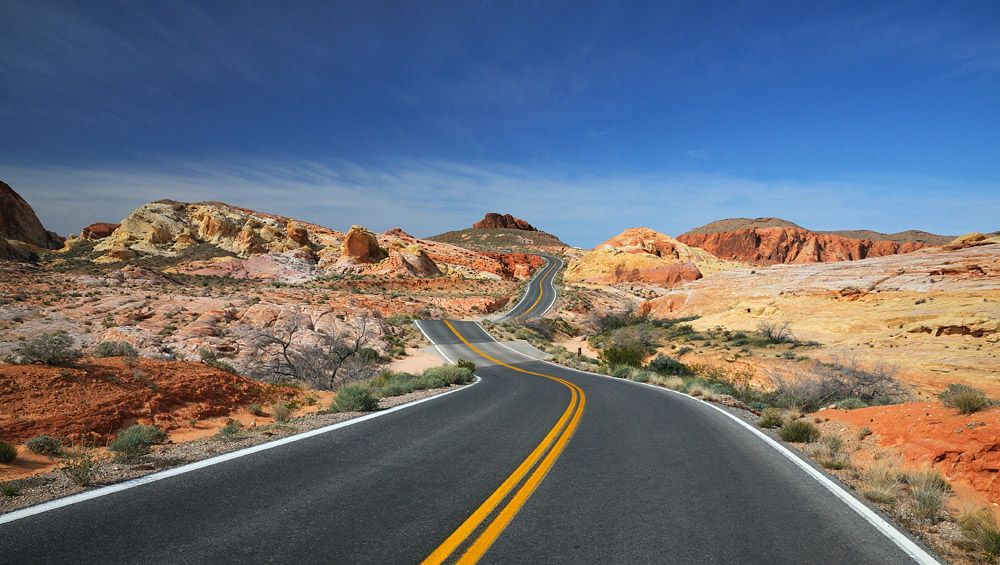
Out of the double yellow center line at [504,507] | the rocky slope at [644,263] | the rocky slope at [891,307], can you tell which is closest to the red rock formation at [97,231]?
the rocky slope at [644,263]

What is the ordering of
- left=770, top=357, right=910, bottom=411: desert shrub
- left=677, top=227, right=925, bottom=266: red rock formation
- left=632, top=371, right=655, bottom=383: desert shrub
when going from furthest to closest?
left=677, top=227, right=925, bottom=266: red rock formation < left=632, top=371, right=655, bottom=383: desert shrub < left=770, top=357, right=910, bottom=411: desert shrub

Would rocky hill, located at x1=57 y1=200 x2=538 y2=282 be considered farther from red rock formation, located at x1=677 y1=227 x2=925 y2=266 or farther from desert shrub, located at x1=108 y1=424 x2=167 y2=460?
red rock formation, located at x1=677 y1=227 x2=925 y2=266

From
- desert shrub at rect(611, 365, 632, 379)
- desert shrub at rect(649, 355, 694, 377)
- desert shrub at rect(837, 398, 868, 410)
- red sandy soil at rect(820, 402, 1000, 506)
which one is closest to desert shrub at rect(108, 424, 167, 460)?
red sandy soil at rect(820, 402, 1000, 506)

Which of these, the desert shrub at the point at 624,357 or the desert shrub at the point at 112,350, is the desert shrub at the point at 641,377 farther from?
the desert shrub at the point at 112,350

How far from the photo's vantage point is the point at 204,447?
18.7ft

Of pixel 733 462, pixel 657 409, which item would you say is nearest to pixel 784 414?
pixel 657 409

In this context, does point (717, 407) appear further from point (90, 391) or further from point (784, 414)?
point (90, 391)

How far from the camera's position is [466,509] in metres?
3.92

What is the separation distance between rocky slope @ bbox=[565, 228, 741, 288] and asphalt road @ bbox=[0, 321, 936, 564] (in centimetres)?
7258

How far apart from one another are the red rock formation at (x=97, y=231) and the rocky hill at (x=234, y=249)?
136mm

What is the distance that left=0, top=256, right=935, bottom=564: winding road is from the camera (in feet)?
10.2

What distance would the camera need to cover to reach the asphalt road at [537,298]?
5362 cm

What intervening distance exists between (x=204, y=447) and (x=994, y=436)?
34.2 ft

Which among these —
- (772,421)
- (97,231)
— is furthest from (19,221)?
(772,421)
